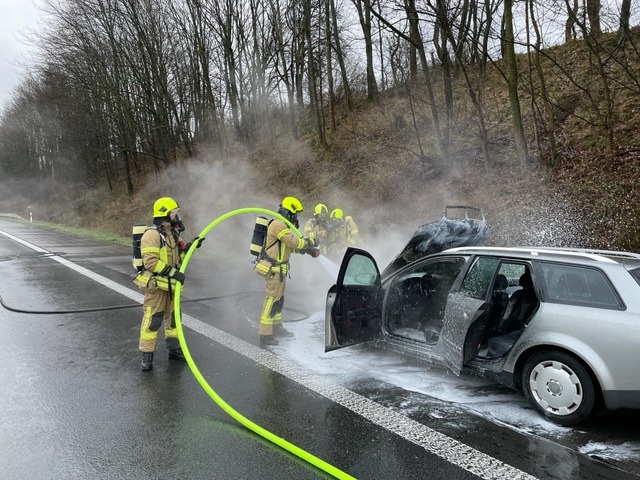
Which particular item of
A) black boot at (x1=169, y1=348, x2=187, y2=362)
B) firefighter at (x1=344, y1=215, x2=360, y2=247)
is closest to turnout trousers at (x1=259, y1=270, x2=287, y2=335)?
black boot at (x1=169, y1=348, x2=187, y2=362)

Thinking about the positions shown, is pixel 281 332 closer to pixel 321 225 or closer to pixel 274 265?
pixel 274 265

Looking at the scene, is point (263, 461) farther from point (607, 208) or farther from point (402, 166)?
point (402, 166)

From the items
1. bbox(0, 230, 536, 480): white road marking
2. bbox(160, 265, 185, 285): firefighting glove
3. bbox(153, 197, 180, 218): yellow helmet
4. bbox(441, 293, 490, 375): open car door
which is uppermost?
bbox(153, 197, 180, 218): yellow helmet

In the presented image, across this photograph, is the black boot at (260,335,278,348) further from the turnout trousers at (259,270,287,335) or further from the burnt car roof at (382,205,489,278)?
the burnt car roof at (382,205,489,278)

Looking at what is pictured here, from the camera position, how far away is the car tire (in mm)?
3314

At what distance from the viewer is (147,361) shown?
15.3ft

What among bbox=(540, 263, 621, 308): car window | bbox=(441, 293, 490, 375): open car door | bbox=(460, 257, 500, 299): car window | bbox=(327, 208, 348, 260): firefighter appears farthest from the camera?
bbox=(327, 208, 348, 260): firefighter

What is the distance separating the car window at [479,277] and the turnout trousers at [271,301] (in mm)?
2289

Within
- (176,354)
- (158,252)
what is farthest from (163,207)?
(176,354)

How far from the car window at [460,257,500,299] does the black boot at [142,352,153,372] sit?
3129 mm

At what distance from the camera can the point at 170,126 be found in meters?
25.8

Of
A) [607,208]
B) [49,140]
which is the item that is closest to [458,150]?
[607,208]

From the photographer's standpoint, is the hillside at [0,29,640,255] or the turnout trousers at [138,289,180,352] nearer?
the turnout trousers at [138,289,180,352]

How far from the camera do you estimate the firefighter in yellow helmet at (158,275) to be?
4.63m
